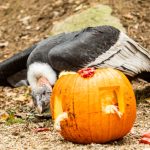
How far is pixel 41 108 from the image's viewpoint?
6.25 meters

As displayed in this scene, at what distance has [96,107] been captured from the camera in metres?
4.70

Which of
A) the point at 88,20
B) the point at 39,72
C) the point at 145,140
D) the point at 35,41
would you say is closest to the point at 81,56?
the point at 39,72

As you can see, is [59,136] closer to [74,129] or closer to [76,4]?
[74,129]

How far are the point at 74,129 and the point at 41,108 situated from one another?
5.08ft

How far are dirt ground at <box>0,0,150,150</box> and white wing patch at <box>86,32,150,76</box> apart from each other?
1.45 feet

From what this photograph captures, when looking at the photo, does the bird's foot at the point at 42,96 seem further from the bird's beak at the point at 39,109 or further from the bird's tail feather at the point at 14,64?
the bird's tail feather at the point at 14,64

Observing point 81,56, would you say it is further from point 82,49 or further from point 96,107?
point 96,107

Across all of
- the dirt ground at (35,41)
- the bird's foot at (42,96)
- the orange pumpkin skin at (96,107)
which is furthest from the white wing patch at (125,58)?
the orange pumpkin skin at (96,107)

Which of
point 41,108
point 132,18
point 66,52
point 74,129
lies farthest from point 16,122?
point 132,18

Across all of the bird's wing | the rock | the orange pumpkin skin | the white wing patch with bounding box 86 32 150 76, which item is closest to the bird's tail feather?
the bird's wing

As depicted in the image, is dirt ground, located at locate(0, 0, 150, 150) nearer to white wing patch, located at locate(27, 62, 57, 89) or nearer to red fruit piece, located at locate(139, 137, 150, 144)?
red fruit piece, located at locate(139, 137, 150, 144)

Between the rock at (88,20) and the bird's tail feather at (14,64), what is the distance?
6.38 feet

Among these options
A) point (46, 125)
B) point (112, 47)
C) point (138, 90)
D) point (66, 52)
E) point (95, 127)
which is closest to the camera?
point (95, 127)

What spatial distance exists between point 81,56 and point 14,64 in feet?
5.59
